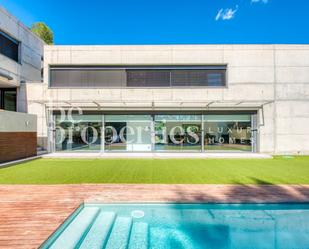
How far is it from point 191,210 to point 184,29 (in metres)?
19.7

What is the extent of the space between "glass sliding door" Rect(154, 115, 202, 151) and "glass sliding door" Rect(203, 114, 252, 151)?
65 centimetres

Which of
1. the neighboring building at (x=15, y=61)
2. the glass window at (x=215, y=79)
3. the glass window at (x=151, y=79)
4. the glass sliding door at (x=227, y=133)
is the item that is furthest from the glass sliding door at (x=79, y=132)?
the glass window at (x=215, y=79)

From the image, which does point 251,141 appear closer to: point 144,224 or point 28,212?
point 144,224

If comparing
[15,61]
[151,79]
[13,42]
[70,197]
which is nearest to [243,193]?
[70,197]

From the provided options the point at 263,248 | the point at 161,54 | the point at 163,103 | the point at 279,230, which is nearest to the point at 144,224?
the point at 263,248

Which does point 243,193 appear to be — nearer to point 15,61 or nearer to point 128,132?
point 128,132

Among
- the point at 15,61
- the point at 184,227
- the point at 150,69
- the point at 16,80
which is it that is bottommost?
the point at 184,227

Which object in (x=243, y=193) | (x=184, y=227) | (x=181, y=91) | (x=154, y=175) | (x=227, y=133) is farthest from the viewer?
(x=227, y=133)

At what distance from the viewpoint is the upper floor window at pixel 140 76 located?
578 inches

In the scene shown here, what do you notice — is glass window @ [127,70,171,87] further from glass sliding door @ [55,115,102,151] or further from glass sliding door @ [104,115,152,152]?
glass sliding door @ [55,115,102,151]

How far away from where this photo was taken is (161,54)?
572 inches

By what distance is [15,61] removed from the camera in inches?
559

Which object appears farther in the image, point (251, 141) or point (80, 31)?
point (80, 31)

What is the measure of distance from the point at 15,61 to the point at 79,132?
21.1ft
